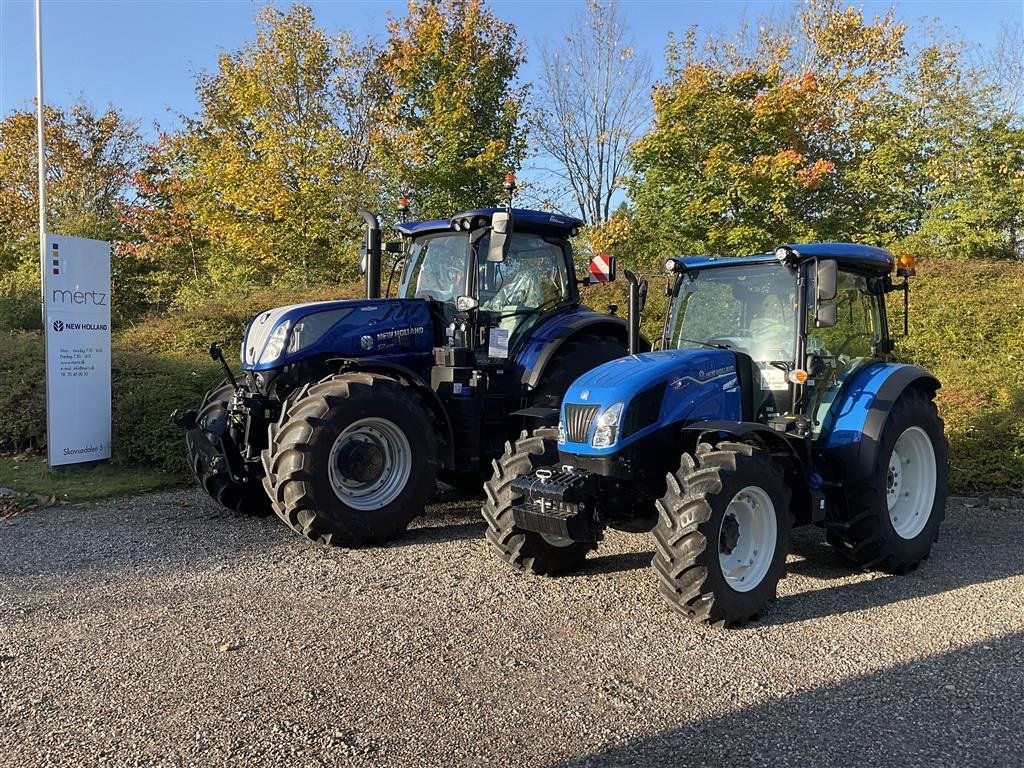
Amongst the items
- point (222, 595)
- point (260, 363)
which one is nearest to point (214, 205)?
point (260, 363)

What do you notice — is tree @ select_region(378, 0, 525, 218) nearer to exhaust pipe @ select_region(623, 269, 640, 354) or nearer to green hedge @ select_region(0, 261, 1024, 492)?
green hedge @ select_region(0, 261, 1024, 492)

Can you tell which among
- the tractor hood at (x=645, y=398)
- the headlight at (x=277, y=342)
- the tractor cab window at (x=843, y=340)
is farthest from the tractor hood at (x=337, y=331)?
the tractor cab window at (x=843, y=340)

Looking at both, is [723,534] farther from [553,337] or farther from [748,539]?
[553,337]

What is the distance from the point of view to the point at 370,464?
5891 mm

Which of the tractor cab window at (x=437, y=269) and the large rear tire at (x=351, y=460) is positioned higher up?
the tractor cab window at (x=437, y=269)

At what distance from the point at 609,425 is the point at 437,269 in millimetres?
3007

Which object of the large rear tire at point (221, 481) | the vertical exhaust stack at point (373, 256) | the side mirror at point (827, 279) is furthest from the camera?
the vertical exhaust stack at point (373, 256)

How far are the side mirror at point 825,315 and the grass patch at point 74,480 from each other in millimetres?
6432

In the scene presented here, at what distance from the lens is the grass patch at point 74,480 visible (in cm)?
740

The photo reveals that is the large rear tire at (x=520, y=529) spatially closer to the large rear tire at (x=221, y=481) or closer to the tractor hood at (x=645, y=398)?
the tractor hood at (x=645, y=398)

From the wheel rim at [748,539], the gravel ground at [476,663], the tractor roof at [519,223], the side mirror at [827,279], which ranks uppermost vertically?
the tractor roof at [519,223]

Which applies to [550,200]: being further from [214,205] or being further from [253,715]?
[253,715]

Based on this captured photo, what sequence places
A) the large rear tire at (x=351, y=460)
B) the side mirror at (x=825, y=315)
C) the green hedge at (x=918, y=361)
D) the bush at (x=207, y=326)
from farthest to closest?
1. the bush at (x=207, y=326)
2. the green hedge at (x=918, y=361)
3. the large rear tire at (x=351, y=460)
4. the side mirror at (x=825, y=315)

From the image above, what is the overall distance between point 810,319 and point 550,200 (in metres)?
16.8
